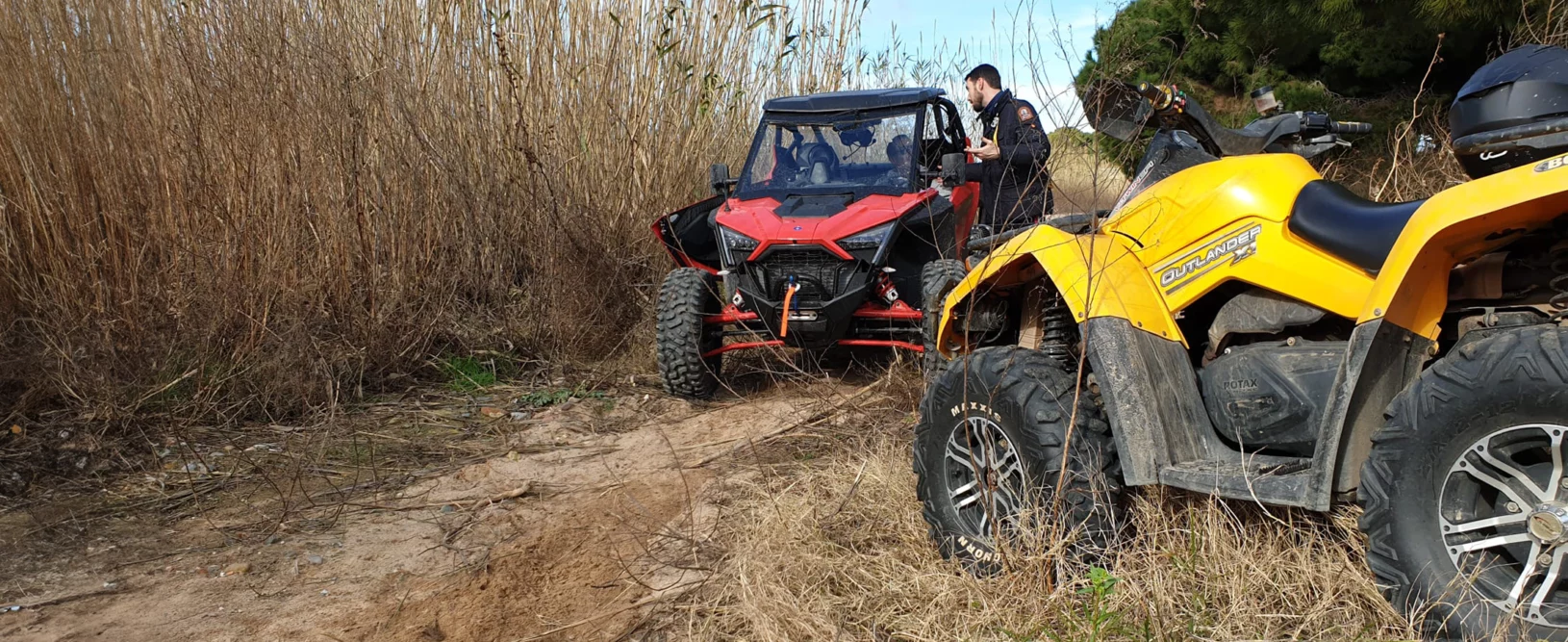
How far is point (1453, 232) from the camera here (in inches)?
80.7

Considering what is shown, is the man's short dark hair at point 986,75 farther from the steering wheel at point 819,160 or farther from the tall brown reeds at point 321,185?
the tall brown reeds at point 321,185

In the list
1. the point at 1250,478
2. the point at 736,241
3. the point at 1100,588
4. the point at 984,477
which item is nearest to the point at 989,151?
the point at 736,241

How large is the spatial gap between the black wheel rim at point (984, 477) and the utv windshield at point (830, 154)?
357 centimetres

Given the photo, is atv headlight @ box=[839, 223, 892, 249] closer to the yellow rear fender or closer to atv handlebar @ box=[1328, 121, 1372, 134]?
atv handlebar @ box=[1328, 121, 1372, 134]

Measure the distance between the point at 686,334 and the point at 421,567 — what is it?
234cm

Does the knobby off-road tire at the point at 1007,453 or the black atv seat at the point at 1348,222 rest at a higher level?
the black atv seat at the point at 1348,222

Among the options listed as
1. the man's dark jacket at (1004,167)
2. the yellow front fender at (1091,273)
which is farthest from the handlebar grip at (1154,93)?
the man's dark jacket at (1004,167)

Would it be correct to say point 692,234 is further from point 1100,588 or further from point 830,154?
point 1100,588

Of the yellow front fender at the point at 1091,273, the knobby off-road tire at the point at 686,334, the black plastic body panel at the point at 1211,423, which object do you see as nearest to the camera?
the black plastic body panel at the point at 1211,423

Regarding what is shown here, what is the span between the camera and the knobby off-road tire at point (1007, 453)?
264cm

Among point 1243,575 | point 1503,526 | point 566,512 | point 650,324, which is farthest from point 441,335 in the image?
point 1503,526

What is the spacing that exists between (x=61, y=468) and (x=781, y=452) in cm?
286

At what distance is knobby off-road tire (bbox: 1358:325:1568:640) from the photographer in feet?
6.24

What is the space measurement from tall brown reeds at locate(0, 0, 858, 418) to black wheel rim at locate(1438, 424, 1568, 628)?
4.72 metres
